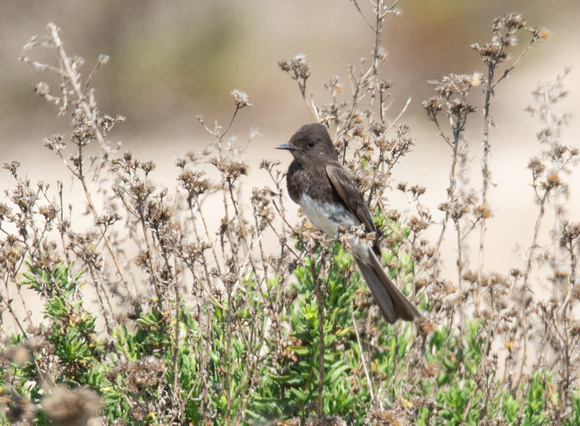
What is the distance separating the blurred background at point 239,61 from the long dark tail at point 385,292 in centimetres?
831

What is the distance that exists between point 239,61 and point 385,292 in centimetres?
1044

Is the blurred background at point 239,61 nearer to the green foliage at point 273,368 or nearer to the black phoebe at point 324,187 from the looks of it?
the black phoebe at point 324,187

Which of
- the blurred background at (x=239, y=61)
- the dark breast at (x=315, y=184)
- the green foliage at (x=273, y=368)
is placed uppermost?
the blurred background at (x=239, y=61)

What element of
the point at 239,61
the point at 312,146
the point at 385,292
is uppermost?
the point at 239,61

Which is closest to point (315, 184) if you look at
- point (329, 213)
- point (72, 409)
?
point (329, 213)

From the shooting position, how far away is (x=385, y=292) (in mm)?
4062

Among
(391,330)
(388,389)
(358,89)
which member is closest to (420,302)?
(391,330)

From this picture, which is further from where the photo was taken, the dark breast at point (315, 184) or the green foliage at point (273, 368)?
the dark breast at point (315, 184)

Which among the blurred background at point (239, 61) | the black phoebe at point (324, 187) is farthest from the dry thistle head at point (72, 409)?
the blurred background at point (239, 61)

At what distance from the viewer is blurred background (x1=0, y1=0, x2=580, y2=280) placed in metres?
13.2

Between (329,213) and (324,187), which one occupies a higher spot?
(324,187)

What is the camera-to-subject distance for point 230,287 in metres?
3.22

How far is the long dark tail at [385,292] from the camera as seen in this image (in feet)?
12.9

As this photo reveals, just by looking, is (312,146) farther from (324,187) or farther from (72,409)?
(72,409)
